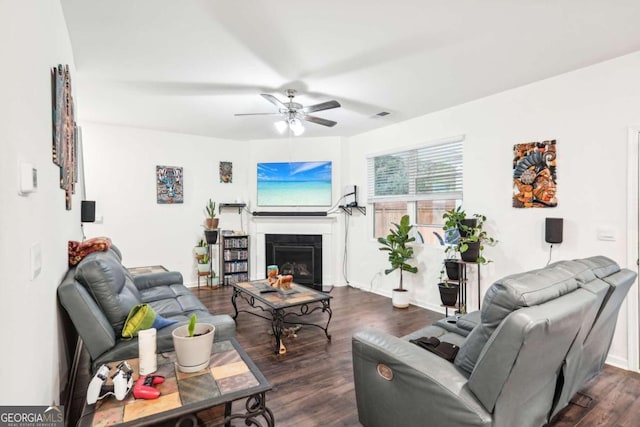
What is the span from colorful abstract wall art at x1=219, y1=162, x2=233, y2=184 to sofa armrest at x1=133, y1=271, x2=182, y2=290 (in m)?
2.55

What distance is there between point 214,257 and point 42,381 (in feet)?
15.1

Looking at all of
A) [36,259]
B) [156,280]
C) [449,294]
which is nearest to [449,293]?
[449,294]

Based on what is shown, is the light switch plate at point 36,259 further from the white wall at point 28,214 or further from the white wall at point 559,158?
the white wall at point 559,158

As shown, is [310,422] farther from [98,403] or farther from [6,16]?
[6,16]

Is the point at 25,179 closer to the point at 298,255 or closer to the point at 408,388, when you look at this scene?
the point at 408,388

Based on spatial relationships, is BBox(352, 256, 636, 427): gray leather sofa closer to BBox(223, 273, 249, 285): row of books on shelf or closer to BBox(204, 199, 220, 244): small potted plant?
BBox(204, 199, 220, 244): small potted plant

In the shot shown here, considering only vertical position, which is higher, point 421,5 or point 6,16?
point 421,5

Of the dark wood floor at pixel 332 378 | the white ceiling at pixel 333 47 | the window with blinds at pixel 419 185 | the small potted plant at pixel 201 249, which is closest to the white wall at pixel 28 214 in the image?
the white ceiling at pixel 333 47

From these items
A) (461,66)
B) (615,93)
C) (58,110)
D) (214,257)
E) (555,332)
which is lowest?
(214,257)

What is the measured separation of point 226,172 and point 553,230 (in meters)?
5.03

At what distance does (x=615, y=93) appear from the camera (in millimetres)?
2844

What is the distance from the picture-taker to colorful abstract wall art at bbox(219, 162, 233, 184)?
5.98 meters

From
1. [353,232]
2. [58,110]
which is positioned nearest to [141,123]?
[58,110]

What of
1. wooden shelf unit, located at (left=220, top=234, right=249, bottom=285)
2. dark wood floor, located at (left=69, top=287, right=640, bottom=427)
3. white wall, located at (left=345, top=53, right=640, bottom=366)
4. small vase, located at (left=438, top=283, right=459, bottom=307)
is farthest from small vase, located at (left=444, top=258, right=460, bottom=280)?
wooden shelf unit, located at (left=220, top=234, right=249, bottom=285)
